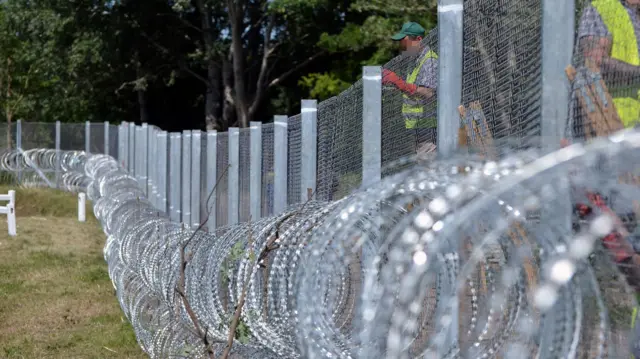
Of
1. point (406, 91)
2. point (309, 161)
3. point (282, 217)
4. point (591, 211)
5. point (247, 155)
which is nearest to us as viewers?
point (591, 211)

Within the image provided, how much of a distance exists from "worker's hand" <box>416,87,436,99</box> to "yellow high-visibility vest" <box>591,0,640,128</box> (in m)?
2.09

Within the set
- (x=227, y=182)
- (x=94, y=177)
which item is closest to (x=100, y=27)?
(x=94, y=177)

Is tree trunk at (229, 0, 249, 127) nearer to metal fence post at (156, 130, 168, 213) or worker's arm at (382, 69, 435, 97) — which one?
metal fence post at (156, 130, 168, 213)

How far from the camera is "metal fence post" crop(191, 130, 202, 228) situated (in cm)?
1359

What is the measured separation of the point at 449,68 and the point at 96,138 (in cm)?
3034

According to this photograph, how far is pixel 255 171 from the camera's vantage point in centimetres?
995

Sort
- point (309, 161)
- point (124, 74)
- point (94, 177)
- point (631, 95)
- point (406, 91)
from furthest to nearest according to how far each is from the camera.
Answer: point (124, 74), point (94, 177), point (309, 161), point (406, 91), point (631, 95)

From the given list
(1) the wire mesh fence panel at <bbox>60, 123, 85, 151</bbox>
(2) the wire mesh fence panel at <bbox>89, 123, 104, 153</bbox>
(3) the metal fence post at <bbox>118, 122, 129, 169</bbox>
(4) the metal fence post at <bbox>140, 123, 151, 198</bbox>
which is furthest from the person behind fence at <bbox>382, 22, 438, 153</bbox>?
(1) the wire mesh fence panel at <bbox>60, 123, 85, 151</bbox>

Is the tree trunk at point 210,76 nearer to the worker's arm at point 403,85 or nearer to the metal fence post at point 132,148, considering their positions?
the metal fence post at point 132,148

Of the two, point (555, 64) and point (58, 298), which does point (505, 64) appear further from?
point (58, 298)

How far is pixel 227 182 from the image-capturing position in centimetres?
1167

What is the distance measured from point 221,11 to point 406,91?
120ft

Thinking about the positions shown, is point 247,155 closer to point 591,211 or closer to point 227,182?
point 227,182

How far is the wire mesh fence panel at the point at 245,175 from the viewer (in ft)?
34.6
